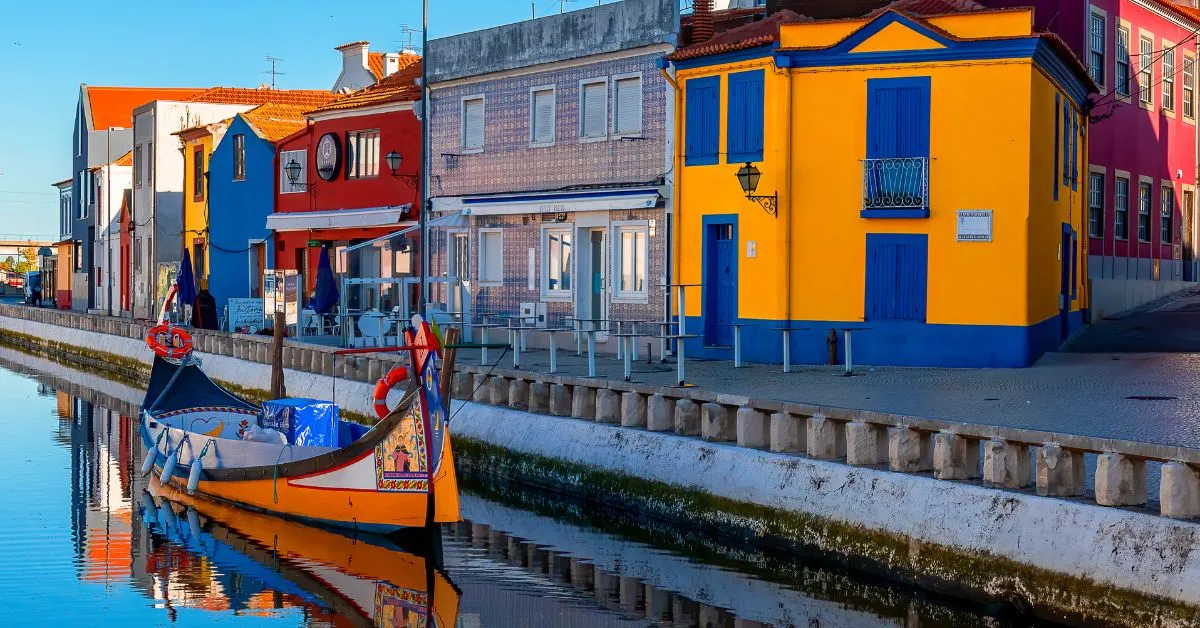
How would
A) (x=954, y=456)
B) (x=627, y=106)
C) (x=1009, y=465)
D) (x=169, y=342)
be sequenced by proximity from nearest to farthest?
(x=1009, y=465), (x=954, y=456), (x=169, y=342), (x=627, y=106)

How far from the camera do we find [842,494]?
1459 cm

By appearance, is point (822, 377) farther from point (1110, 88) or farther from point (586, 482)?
point (1110, 88)

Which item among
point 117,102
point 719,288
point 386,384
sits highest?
point 117,102

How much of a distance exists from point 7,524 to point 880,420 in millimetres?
10844

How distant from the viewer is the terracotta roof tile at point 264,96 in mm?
48906

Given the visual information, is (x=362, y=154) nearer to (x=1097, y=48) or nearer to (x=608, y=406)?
(x=1097, y=48)

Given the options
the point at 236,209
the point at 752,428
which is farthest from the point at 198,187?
the point at 752,428

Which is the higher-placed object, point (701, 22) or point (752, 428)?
point (701, 22)

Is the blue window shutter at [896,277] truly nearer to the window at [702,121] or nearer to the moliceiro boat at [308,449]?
the window at [702,121]

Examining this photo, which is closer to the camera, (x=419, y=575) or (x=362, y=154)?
(x=419, y=575)

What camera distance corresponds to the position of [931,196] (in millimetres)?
24047

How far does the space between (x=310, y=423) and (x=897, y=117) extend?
10904 mm

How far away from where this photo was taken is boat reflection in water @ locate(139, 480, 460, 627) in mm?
14188

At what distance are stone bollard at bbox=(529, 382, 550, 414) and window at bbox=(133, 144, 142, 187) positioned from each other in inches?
1473
